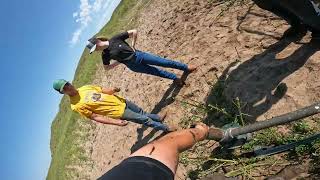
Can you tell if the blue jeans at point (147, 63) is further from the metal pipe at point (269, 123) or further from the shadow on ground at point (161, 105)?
the metal pipe at point (269, 123)

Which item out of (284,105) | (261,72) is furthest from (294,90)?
(261,72)

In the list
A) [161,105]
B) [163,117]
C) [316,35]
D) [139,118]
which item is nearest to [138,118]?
[139,118]

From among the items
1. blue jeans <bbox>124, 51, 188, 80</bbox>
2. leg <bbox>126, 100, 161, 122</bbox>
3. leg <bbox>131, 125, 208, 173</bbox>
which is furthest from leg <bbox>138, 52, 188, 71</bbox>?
leg <bbox>131, 125, 208, 173</bbox>

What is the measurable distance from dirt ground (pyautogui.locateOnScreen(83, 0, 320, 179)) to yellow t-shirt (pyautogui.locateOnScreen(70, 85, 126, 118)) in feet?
4.44

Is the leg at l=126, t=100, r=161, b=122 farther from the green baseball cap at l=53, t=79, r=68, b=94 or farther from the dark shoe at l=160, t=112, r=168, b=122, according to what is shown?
the green baseball cap at l=53, t=79, r=68, b=94

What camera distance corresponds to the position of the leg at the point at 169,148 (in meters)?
3.00

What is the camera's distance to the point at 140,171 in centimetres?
272

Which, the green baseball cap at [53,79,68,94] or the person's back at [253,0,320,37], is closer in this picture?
the person's back at [253,0,320,37]

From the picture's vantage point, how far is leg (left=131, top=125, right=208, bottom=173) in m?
3.00

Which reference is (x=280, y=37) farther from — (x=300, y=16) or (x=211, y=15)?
(x=211, y=15)

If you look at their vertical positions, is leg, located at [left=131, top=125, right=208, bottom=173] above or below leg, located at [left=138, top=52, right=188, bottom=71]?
above

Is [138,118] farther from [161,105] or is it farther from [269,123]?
[269,123]

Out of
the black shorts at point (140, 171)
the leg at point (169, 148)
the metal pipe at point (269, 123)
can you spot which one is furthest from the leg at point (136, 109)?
the black shorts at point (140, 171)

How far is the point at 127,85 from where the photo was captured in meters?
13.0
